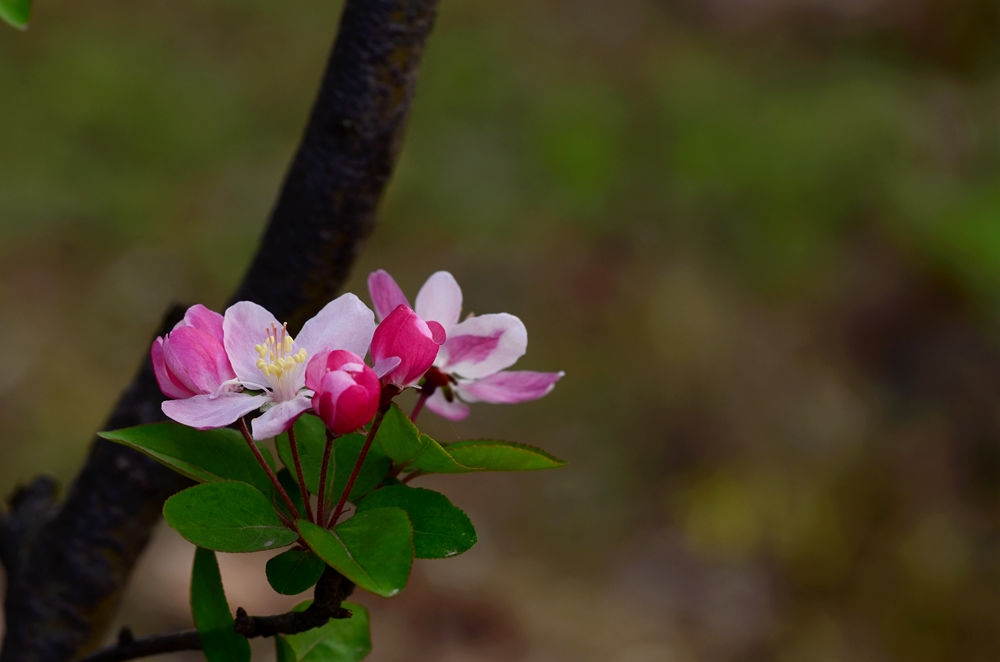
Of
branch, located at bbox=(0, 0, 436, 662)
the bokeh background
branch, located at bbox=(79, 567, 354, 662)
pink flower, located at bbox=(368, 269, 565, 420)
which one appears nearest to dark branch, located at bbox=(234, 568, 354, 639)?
branch, located at bbox=(79, 567, 354, 662)

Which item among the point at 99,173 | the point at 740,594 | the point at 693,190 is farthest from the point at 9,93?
the point at 740,594

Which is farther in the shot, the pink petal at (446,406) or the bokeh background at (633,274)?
the bokeh background at (633,274)

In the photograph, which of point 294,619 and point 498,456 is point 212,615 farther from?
point 498,456

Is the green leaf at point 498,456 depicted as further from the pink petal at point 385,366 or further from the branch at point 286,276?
the branch at point 286,276

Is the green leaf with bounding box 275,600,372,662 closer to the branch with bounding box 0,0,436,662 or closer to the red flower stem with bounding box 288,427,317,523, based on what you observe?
the red flower stem with bounding box 288,427,317,523

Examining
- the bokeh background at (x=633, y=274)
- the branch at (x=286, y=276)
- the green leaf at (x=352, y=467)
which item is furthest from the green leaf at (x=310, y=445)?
the bokeh background at (x=633, y=274)

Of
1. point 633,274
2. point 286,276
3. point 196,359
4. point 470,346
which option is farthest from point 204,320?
point 633,274
